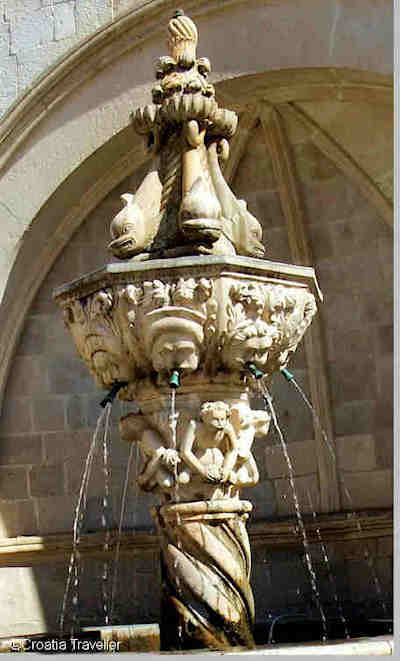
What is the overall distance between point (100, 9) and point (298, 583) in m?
3.49

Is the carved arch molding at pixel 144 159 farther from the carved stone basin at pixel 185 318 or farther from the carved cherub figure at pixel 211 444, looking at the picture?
the carved cherub figure at pixel 211 444

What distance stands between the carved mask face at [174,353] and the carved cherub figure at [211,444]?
21 centimetres

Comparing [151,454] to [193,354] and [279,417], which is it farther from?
[279,417]

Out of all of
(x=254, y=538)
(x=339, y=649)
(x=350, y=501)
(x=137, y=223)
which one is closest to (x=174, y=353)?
(x=137, y=223)

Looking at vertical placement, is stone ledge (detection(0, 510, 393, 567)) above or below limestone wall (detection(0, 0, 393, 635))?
below

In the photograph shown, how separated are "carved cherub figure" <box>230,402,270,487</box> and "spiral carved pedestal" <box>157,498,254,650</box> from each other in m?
0.10

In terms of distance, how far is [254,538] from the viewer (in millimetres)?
8250

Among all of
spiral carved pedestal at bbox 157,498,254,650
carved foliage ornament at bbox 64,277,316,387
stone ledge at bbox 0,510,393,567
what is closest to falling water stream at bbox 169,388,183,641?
spiral carved pedestal at bbox 157,498,254,650

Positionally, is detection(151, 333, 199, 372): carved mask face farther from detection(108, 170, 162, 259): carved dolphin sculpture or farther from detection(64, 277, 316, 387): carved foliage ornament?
detection(108, 170, 162, 259): carved dolphin sculpture

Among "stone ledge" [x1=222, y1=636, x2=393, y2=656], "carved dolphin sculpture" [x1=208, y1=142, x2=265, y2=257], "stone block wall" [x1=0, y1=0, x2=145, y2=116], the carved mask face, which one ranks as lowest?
"stone ledge" [x1=222, y1=636, x2=393, y2=656]

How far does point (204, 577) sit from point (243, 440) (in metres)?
0.56

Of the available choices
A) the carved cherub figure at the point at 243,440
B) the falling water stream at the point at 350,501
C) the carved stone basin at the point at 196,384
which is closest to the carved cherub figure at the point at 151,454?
the carved stone basin at the point at 196,384

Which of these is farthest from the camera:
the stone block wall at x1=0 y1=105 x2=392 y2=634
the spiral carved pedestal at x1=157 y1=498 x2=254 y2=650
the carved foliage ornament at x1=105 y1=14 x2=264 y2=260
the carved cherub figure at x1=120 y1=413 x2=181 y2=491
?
the stone block wall at x1=0 y1=105 x2=392 y2=634

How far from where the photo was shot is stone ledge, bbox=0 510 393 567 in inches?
320
